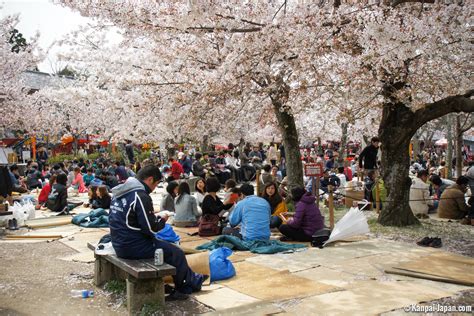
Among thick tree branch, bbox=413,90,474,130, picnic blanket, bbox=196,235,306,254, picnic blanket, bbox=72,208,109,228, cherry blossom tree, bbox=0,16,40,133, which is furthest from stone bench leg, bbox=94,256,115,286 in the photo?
cherry blossom tree, bbox=0,16,40,133

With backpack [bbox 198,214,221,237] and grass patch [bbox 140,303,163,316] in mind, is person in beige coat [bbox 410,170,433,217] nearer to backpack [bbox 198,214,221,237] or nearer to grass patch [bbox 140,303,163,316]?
backpack [bbox 198,214,221,237]

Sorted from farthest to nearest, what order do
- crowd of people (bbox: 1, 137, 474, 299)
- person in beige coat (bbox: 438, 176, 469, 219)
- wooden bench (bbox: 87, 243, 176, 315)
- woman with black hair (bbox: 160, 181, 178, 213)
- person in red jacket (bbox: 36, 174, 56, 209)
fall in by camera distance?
person in red jacket (bbox: 36, 174, 56, 209), woman with black hair (bbox: 160, 181, 178, 213), person in beige coat (bbox: 438, 176, 469, 219), crowd of people (bbox: 1, 137, 474, 299), wooden bench (bbox: 87, 243, 176, 315)

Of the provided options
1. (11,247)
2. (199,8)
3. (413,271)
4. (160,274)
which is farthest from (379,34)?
(11,247)

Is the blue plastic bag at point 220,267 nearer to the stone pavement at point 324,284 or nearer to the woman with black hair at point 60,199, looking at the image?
the stone pavement at point 324,284

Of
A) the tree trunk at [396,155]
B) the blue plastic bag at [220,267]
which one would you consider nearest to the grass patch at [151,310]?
the blue plastic bag at [220,267]

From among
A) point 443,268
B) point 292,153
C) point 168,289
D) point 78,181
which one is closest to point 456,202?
point 292,153

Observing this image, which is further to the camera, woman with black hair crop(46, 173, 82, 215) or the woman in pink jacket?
the woman in pink jacket

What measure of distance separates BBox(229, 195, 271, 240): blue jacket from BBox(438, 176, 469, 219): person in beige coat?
190 inches

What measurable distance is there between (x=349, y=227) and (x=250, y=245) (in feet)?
5.35

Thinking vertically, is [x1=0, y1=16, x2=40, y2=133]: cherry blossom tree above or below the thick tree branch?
above

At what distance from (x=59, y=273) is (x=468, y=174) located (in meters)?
9.91

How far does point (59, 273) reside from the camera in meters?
6.83

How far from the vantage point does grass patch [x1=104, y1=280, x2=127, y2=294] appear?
580 cm

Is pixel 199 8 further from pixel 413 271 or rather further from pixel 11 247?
pixel 11 247
